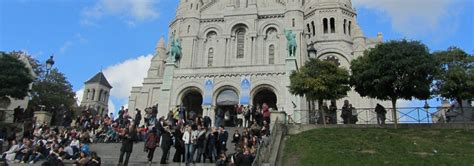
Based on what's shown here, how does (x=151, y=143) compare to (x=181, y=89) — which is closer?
(x=151, y=143)

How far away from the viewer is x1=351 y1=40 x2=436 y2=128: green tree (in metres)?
22.3

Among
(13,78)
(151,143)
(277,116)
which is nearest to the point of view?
(151,143)

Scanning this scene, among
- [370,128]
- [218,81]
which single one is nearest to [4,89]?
[218,81]

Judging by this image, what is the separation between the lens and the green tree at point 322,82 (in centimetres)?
2466

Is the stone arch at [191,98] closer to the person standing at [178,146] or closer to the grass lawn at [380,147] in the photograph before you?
the grass lawn at [380,147]

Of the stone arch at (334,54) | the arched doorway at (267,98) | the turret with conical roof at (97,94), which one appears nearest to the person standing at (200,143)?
the arched doorway at (267,98)

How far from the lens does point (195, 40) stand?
40.6 meters

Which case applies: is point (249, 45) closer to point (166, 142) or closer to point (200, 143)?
point (200, 143)

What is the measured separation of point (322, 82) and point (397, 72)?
4.27 metres

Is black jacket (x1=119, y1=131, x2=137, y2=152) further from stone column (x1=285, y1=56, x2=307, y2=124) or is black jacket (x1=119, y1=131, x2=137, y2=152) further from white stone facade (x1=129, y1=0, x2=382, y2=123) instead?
stone column (x1=285, y1=56, x2=307, y2=124)

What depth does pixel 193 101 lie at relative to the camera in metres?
37.1

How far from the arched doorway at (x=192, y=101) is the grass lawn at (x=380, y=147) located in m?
16.4

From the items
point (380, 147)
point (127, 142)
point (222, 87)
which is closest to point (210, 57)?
point (222, 87)

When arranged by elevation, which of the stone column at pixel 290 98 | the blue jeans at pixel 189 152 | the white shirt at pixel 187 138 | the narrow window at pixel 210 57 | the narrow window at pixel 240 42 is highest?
the narrow window at pixel 240 42
